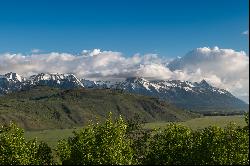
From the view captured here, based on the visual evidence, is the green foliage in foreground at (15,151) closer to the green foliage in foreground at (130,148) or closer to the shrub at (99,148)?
the green foliage in foreground at (130,148)

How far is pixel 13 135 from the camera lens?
10869cm

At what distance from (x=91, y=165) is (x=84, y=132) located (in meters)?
10.5

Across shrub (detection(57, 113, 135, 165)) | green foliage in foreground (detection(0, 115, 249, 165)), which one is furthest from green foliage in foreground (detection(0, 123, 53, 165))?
shrub (detection(57, 113, 135, 165))

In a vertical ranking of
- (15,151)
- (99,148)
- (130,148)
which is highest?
(99,148)

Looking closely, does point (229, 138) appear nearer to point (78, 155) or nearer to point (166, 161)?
point (166, 161)

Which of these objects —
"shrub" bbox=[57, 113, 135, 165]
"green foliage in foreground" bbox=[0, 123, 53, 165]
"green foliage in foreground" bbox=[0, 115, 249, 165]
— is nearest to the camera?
"shrub" bbox=[57, 113, 135, 165]

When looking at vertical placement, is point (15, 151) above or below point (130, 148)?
below

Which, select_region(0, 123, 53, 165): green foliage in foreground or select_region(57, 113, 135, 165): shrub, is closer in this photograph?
select_region(57, 113, 135, 165): shrub

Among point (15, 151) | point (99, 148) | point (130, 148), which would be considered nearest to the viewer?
point (99, 148)

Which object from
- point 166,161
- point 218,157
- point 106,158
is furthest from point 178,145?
point 106,158

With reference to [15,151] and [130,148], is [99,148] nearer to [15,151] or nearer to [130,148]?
[130,148]

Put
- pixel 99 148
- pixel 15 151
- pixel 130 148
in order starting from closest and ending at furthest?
pixel 99 148 < pixel 130 148 < pixel 15 151

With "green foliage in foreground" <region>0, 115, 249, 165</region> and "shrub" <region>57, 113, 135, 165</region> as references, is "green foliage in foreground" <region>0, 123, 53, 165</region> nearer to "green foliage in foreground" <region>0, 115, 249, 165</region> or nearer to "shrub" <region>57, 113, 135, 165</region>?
"green foliage in foreground" <region>0, 115, 249, 165</region>

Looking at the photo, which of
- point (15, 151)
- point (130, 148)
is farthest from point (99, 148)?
point (15, 151)
